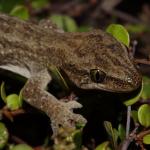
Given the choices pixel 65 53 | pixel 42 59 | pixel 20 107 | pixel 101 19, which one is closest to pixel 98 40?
pixel 65 53

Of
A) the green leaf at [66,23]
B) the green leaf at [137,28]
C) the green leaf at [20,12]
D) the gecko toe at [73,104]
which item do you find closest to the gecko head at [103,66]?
the gecko toe at [73,104]

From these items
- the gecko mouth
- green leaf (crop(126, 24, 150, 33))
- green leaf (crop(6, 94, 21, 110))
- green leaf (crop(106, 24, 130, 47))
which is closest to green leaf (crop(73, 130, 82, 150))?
the gecko mouth

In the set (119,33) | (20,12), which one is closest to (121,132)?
(119,33)

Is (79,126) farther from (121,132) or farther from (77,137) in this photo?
(121,132)

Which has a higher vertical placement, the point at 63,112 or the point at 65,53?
the point at 65,53

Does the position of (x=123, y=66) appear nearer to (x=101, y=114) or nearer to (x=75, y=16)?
(x=101, y=114)
